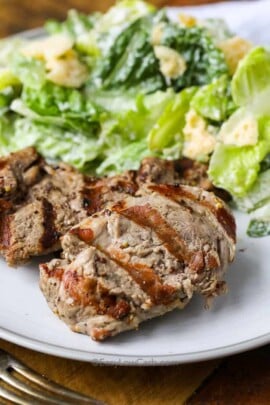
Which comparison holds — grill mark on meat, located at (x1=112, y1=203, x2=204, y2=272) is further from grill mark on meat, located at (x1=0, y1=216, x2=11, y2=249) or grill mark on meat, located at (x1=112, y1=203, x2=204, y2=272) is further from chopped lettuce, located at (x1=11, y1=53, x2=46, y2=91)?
chopped lettuce, located at (x1=11, y1=53, x2=46, y2=91)

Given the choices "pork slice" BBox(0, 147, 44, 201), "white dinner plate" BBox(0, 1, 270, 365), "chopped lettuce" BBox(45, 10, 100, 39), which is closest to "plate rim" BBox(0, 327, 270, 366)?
"white dinner plate" BBox(0, 1, 270, 365)

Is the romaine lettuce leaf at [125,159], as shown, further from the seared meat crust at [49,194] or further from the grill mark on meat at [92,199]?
the grill mark on meat at [92,199]

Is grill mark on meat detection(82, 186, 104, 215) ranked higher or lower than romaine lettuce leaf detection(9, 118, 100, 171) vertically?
higher

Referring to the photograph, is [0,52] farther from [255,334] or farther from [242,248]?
[255,334]

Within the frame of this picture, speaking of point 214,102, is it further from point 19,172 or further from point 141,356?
point 141,356

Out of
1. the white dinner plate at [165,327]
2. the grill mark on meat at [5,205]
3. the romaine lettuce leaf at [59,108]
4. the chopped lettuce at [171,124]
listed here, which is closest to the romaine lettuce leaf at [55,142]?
the romaine lettuce leaf at [59,108]

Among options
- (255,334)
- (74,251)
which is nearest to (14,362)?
(74,251)
